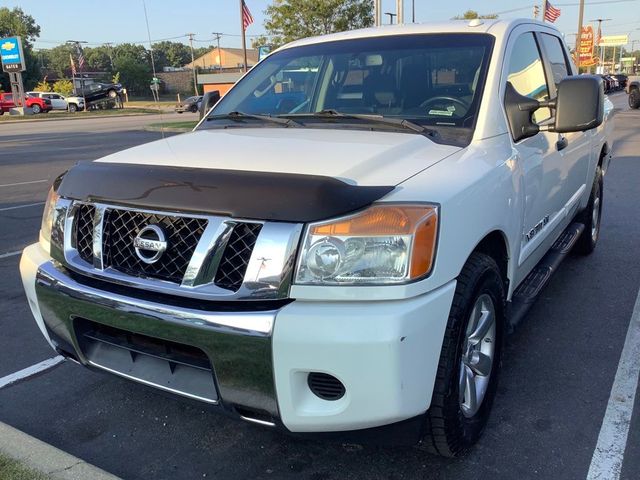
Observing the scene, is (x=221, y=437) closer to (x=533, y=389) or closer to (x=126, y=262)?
(x=126, y=262)

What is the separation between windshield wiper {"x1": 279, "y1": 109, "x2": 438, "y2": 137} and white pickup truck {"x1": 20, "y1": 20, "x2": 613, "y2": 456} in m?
0.02

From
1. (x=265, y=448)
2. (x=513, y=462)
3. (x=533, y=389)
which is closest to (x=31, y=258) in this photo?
(x=265, y=448)

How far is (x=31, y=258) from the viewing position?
2.74 meters

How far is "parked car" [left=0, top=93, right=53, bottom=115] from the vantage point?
44.8m

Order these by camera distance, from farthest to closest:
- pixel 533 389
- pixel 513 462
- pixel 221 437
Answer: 1. pixel 533 389
2. pixel 221 437
3. pixel 513 462

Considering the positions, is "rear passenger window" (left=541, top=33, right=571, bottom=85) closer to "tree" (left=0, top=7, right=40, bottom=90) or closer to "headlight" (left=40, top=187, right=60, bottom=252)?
"headlight" (left=40, top=187, right=60, bottom=252)

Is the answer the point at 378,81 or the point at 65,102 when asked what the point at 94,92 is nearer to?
the point at 65,102

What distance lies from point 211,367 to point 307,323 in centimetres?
45

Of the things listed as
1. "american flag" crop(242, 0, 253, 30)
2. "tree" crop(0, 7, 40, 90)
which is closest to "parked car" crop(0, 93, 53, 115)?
"tree" crop(0, 7, 40, 90)

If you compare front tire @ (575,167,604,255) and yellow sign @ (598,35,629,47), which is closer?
front tire @ (575,167,604,255)

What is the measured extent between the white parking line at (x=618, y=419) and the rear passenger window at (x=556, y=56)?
75.2 inches

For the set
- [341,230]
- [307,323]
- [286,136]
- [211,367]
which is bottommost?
[211,367]

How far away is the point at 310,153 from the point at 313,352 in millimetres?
933

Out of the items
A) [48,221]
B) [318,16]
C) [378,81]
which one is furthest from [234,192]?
[318,16]
